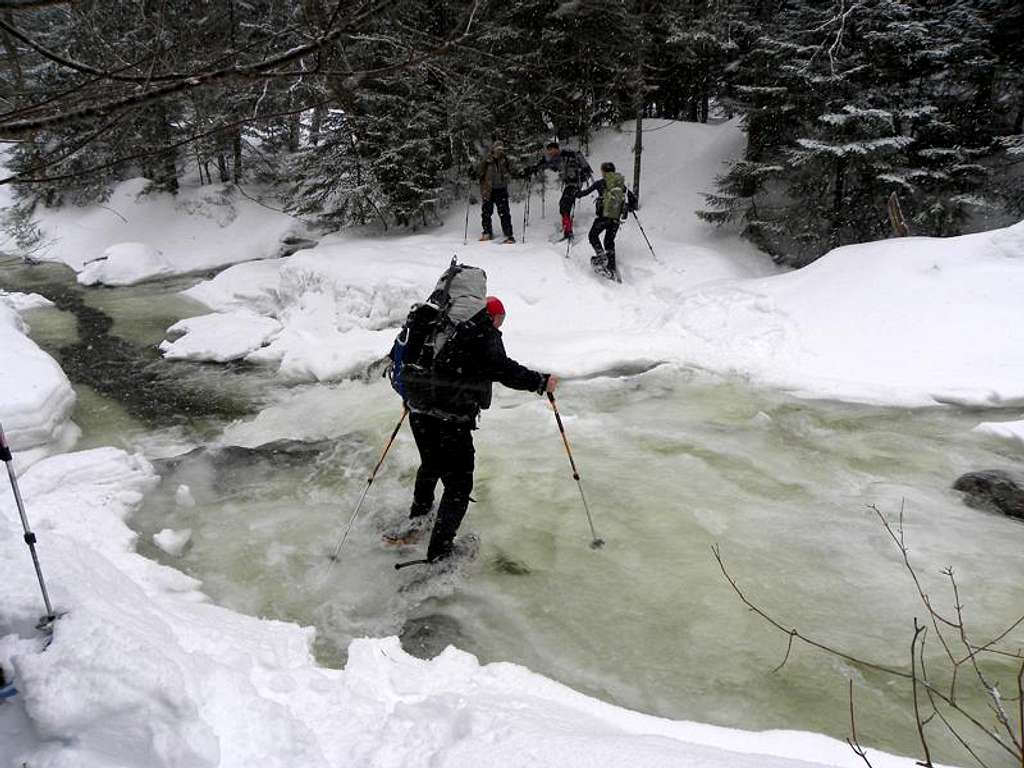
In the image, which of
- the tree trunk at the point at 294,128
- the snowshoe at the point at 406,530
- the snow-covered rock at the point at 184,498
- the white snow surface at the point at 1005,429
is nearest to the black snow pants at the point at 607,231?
the tree trunk at the point at 294,128

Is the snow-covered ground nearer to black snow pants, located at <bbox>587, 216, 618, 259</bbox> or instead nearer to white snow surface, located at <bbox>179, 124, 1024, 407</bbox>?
white snow surface, located at <bbox>179, 124, 1024, 407</bbox>

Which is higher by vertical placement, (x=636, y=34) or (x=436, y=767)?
(x=636, y=34)

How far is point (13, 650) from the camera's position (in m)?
2.56

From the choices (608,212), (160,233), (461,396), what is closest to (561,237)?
(608,212)

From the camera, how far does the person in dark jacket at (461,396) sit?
422cm

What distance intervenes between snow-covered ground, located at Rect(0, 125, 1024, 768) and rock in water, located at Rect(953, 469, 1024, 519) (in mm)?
1757

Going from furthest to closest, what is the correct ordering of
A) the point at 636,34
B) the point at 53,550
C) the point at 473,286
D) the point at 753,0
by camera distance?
the point at 753,0 → the point at 636,34 → the point at 473,286 → the point at 53,550

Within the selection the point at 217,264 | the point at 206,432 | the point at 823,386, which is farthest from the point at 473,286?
the point at 217,264

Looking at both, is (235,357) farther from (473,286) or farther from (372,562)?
(473,286)

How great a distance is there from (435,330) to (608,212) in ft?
25.5

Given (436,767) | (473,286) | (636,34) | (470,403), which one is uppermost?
(636,34)

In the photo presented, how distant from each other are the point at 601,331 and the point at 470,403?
20.0ft

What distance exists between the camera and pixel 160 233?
2134 centimetres

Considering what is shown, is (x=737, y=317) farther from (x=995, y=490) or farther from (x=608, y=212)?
(x=995, y=490)
